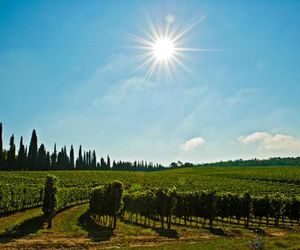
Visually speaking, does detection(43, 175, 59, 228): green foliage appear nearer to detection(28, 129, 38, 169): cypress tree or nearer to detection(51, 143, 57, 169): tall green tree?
detection(28, 129, 38, 169): cypress tree

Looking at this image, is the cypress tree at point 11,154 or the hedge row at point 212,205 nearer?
the hedge row at point 212,205

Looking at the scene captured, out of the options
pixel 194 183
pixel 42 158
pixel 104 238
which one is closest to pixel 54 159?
pixel 42 158

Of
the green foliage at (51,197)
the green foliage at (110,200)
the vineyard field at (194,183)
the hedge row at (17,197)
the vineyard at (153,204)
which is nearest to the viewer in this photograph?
the green foliage at (51,197)

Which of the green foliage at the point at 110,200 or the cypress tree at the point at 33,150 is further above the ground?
the cypress tree at the point at 33,150

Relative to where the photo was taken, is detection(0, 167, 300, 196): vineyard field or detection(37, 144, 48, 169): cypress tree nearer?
detection(0, 167, 300, 196): vineyard field

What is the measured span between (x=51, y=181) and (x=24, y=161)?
100m

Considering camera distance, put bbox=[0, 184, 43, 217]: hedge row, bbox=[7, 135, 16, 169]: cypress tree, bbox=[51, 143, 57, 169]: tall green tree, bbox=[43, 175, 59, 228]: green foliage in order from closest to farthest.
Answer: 1. bbox=[43, 175, 59, 228]: green foliage
2. bbox=[0, 184, 43, 217]: hedge row
3. bbox=[7, 135, 16, 169]: cypress tree
4. bbox=[51, 143, 57, 169]: tall green tree

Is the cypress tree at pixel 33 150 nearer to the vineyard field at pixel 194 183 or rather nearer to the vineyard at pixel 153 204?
the vineyard field at pixel 194 183

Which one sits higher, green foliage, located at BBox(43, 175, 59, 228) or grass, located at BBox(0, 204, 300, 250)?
green foliage, located at BBox(43, 175, 59, 228)

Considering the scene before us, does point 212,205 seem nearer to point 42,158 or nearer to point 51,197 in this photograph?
point 51,197

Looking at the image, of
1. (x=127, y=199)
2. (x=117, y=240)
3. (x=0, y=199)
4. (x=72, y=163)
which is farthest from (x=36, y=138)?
(x=117, y=240)

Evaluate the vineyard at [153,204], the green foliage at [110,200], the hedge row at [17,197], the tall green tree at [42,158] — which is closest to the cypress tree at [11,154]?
the tall green tree at [42,158]

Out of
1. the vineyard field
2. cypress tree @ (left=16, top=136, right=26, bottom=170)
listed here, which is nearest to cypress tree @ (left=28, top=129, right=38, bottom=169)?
cypress tree @ (left=16, top=136, right=26, bottom=170)

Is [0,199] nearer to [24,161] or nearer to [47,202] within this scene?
[47,202]
